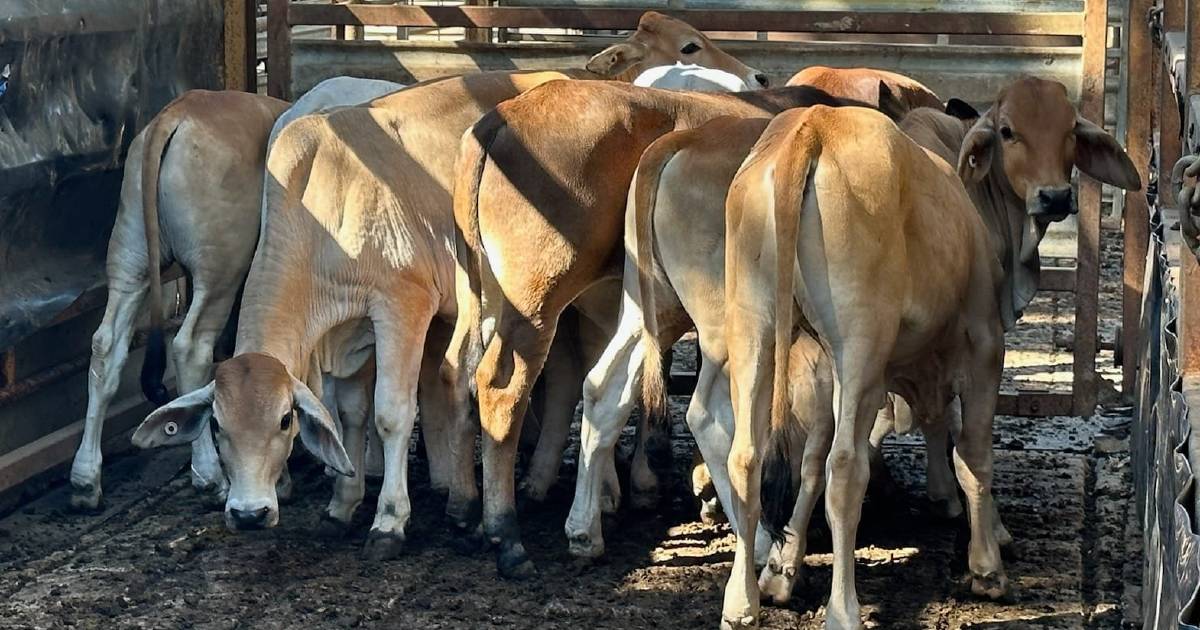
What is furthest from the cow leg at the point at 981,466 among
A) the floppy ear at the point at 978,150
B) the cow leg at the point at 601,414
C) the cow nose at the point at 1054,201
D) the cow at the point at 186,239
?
the cow at the point at 186,239

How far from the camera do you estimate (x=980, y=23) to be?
8.62 meters

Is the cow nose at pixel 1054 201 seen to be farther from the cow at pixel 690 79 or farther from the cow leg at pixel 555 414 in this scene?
the cow at pixel 690 79

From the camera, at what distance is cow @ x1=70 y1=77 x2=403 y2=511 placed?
7.64 meters

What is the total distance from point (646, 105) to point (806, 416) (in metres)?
1.38

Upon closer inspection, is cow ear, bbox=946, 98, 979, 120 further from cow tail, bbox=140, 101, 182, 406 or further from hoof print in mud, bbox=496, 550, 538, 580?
Result: cow tail, bbox=140, 101, 182, 406

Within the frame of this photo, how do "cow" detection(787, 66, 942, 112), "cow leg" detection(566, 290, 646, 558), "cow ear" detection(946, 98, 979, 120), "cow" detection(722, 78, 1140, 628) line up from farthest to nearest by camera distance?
"cow" detection(787, 66, 942, 112) < "cow ear" detection(946, 98, 979, 120) < "cow leg" detection(566, 290, 646, 558) < "cow" detection(722, 78, 1140, 628)

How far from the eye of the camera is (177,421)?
6.71 m

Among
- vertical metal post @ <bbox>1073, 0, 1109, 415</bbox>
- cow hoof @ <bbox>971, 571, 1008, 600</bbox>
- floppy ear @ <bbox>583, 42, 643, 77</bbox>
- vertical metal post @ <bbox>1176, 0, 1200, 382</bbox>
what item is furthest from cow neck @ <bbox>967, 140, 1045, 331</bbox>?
floppy ear @ <bbox>583, 42, 643, 77</bbox>

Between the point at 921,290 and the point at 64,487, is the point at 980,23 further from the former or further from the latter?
the point at 64,487

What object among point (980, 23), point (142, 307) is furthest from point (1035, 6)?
point (142, 307)

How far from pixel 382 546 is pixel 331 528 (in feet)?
1.20

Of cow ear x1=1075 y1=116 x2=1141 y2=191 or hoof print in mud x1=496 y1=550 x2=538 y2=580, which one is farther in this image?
cow ear x1=1075 y1=116 x2=1141 y2=191

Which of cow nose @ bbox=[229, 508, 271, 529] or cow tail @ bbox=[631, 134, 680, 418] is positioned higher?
cow tail @ bbox=[631, 134, 680, 418]

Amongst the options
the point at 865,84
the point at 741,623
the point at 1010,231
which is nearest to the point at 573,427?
the point at 865,84
